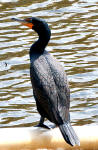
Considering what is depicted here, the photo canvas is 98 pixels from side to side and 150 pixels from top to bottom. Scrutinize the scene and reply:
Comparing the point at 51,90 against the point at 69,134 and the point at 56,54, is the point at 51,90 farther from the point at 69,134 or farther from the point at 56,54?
the point at 56,54

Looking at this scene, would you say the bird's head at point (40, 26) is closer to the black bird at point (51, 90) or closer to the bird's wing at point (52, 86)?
the black bird at point (51, 90)

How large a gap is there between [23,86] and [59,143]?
3.17 metres

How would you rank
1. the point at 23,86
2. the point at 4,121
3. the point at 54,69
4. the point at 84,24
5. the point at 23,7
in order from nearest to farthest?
1. the point at 54,69
2. the point at 4,121
3. the point at 23,86
4. the point at 84,24
5. the point at 23,7

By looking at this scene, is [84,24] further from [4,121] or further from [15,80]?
[4,121]

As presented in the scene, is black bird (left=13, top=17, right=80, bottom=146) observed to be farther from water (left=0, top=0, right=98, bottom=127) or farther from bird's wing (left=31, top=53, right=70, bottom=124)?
water (left=0, top=0, right=98, bottom=127)

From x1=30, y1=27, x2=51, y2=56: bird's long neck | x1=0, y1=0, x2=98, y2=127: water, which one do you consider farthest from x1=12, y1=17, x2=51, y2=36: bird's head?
x1=0, y1=0, x2=98, y2=127: water

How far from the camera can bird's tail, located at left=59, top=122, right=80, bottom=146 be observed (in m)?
5.42

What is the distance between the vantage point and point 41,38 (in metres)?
6.59

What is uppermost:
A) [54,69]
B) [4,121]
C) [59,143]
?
[54,69]

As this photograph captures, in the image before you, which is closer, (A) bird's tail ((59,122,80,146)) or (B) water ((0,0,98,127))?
(A) bird's tail ((59,122,80,146))

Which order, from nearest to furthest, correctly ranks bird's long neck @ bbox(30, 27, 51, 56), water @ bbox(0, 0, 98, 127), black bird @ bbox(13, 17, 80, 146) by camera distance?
black bird @ bbox(13, 17, 80, 146), bird's long neck @ bbox(30, 27, 51, 56), water @ bbox(0, 0, 98, 127)

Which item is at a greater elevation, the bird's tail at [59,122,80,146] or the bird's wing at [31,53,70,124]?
the bird's wing at [31,53,70,124]

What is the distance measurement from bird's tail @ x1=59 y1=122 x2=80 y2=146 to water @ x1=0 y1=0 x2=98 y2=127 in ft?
6.19

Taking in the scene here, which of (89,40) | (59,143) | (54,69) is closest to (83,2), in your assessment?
(89,40)
